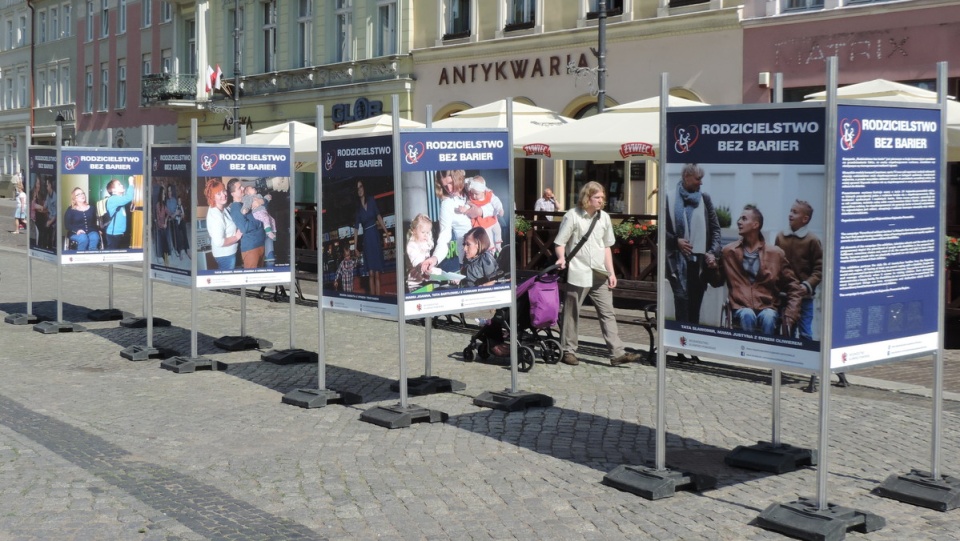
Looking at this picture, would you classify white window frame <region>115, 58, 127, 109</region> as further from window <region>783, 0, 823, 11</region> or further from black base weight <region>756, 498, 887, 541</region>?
black base weight <region>756, 498, 887, 541</region>

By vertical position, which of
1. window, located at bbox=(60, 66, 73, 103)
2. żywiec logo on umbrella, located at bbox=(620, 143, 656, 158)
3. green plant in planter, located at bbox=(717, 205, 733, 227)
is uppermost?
window, located at bbox=(60, 66, 73, 103)

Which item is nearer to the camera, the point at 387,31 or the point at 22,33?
the point at 387,31

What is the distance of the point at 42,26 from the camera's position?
63.6m

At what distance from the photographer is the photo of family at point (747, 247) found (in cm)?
688

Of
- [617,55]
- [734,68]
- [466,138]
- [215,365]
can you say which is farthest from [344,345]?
[617,55]

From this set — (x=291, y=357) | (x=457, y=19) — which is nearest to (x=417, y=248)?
(x=291, y=357)

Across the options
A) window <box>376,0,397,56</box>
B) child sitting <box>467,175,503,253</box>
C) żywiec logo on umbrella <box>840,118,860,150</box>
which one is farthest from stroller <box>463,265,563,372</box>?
window <box>376,0,397,56</box>

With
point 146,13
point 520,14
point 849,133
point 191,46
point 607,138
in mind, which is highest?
point 146,13

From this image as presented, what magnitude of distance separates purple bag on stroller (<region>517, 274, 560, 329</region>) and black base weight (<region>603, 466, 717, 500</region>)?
4.83m

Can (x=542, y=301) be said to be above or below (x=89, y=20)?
below

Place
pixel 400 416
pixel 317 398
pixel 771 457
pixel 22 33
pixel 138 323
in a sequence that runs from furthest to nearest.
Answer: pixel 22 33
pixel 138 323
pixel 317 398
pixel 400 416
pixel 771 457

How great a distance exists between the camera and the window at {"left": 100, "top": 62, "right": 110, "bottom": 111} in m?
55.1

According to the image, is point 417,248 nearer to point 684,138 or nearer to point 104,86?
point 684,138

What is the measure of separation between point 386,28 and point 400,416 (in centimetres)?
2619
